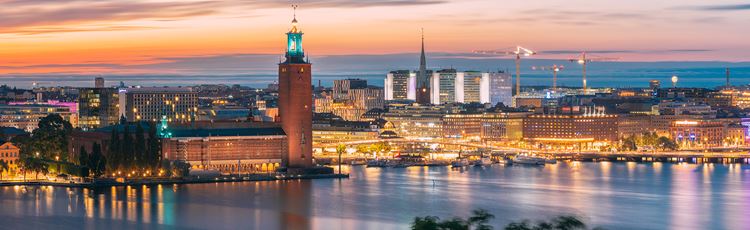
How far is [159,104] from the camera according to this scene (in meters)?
78.9

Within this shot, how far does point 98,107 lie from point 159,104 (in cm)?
284

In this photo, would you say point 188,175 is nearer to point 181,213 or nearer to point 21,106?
point 181,213

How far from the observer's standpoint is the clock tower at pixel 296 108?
53.9 m

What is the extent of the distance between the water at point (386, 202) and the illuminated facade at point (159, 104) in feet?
78.9

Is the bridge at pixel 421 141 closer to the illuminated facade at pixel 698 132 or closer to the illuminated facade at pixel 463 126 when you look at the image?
the illuminated facade at pixel 463 126

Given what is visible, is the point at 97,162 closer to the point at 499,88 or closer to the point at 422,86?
the point at 422,86

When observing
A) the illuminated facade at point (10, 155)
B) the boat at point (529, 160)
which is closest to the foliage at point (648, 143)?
the boat at point (529, 160)

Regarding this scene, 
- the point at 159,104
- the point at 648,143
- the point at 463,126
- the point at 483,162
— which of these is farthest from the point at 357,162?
the point at 463,126

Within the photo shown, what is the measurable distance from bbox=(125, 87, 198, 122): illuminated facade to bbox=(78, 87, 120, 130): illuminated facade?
0.61 meters

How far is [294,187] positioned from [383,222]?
10234 millimetres

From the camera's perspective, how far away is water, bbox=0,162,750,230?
3916 centimetres

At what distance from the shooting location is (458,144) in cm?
7350

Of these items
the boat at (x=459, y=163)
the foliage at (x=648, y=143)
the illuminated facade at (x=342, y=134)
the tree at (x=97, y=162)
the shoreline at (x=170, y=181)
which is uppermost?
the illuminated facade at (x=342, y=134)

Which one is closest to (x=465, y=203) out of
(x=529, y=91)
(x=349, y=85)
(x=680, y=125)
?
(x=680, y=125)
